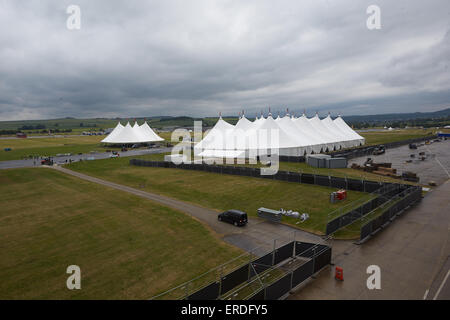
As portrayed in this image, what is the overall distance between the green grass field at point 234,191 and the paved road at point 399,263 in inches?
135

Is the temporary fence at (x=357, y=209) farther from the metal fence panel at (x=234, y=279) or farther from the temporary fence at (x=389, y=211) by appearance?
the metal fence panel at (x=234, y=279)

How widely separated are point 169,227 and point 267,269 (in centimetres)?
817

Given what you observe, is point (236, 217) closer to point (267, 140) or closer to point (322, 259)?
point (322, 259)

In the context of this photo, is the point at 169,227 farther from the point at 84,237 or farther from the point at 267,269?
the point at 267,269

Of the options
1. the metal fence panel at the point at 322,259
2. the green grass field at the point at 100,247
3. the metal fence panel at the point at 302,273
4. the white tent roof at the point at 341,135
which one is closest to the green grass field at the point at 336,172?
the metal fence panel at the point at 322,259

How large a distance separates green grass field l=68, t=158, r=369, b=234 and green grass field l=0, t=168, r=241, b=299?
4843 mm

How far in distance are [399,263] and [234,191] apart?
16.4m

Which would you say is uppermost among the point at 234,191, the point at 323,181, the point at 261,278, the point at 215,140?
the point at 215,140

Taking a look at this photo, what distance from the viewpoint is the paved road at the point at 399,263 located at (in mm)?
10414

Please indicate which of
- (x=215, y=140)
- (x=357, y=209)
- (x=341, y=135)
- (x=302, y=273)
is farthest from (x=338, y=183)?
(x=341, y=135)

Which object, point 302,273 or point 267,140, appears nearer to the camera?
point 302,273

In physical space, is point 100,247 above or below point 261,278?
above

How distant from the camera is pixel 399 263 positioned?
12.6 metres

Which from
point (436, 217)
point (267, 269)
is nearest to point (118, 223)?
point (267, 269)
